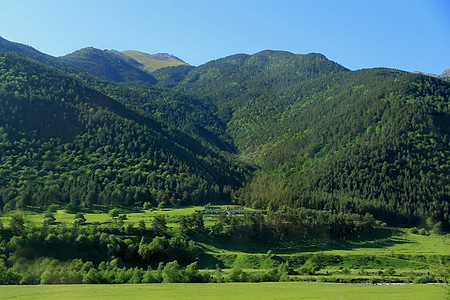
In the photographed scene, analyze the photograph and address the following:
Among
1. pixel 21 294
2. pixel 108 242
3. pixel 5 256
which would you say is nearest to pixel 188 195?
pixel 108 242

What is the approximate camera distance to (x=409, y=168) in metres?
196

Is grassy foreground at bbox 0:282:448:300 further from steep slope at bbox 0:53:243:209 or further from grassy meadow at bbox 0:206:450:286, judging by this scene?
steep slope at bbox 0:53:243:209

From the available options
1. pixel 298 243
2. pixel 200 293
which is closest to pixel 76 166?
pixel 298 243

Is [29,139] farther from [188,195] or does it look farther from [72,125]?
[188,195]

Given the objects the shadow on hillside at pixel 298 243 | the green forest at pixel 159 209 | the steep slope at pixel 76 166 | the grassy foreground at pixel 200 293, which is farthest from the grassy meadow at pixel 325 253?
the grassy foreground at pixel 200 293

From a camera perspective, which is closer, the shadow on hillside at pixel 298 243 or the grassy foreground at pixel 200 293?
the grassy foreground at pixel 200 293

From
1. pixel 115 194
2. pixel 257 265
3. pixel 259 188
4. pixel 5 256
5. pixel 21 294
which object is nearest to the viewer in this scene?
pixel 21 294

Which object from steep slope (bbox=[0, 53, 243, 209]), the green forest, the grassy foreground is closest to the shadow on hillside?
the green forest

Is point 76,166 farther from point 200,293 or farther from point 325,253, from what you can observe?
point 200,293

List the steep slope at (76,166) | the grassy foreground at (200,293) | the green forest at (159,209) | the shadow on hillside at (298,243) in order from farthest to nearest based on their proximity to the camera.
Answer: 1. the steep slope at (76,166)
2. the shadow on hillside at (298,243)
3. the green forest at (159,209)
4. the grassy foreground at (200,293)

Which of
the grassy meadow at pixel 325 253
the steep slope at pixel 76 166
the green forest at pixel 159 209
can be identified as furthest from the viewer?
the steep slope at pixel 76 166

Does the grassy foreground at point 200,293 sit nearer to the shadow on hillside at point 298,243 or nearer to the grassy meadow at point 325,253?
the grassy meadow at point 325,253

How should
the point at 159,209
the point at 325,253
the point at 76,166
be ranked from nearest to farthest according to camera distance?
the point at 325,253 < the point at 159,209 < the point at 76,166

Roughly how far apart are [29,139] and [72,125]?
2652 centimetres
